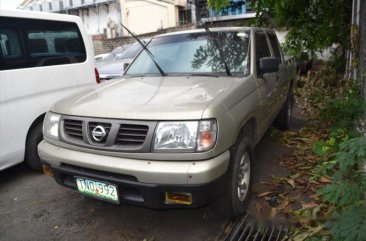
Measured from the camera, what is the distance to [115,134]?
2.72 metres

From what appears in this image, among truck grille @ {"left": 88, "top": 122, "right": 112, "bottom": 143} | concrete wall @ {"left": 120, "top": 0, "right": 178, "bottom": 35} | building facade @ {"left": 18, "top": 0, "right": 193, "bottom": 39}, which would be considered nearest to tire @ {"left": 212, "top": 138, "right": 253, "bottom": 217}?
truck grille @ {"left": 88, "top": 122, "right": 112, "bottom": 143}

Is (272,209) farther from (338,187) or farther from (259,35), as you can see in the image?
(259,35)

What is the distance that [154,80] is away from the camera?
367cm

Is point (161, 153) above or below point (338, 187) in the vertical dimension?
above

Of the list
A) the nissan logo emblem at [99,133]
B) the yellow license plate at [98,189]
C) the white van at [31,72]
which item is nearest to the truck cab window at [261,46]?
the nissan logo emblem at [99,133]

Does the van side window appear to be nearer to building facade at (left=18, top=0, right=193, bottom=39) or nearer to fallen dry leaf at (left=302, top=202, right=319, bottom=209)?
fallen dry leaf at (left=302, top=202, right=319, bottom=209)

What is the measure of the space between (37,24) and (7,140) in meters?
1.54

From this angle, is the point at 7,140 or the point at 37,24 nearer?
the point at 7,140

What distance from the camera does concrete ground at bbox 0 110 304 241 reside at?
3092 millimetres

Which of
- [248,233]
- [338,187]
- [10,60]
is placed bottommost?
[248,233]

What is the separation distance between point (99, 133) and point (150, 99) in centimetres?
51

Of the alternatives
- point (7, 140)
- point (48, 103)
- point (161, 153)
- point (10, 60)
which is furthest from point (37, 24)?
point (161, 153)

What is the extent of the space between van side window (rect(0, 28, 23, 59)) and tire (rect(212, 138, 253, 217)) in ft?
9.59

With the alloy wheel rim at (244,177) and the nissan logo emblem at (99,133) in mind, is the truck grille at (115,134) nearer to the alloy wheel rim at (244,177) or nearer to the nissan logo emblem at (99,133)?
the nissan logo emblem at (99,133)
